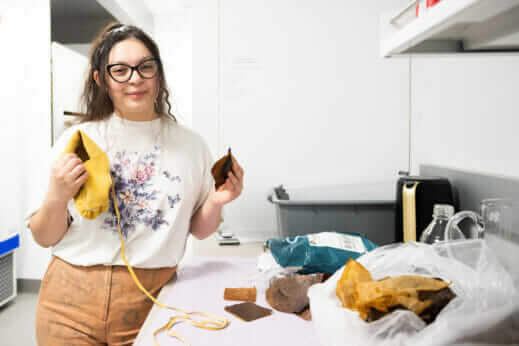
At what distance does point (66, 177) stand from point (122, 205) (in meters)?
0.17

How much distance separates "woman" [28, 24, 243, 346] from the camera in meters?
0.89

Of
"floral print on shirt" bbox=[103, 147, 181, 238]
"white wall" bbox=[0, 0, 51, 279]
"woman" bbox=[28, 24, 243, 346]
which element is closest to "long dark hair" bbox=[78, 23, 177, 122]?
"woman" bbox=[28, 24, 243, 346]

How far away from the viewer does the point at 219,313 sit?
0.76 metres

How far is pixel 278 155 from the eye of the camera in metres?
1.53

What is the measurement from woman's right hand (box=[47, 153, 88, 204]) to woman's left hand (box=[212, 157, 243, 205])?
1.17ft

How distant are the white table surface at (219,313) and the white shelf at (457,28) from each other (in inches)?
25.3

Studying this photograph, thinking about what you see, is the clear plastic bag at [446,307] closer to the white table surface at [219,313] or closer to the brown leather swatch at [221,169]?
the white table surface at [219,313]

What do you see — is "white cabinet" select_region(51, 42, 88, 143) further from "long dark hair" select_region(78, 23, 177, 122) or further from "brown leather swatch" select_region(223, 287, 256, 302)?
"brown leather swatch" select_region(223, 287, 256, 302)

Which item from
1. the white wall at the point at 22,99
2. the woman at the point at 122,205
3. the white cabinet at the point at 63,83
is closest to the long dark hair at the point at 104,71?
the woman at the point at 122,205

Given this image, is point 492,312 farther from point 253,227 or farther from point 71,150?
point 253,227

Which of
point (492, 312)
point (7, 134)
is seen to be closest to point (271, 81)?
point (492, 312)

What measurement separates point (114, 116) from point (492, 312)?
1.02m

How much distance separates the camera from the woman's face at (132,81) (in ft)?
3.13

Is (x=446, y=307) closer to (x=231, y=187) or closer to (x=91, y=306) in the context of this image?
(x=231, y=187)
